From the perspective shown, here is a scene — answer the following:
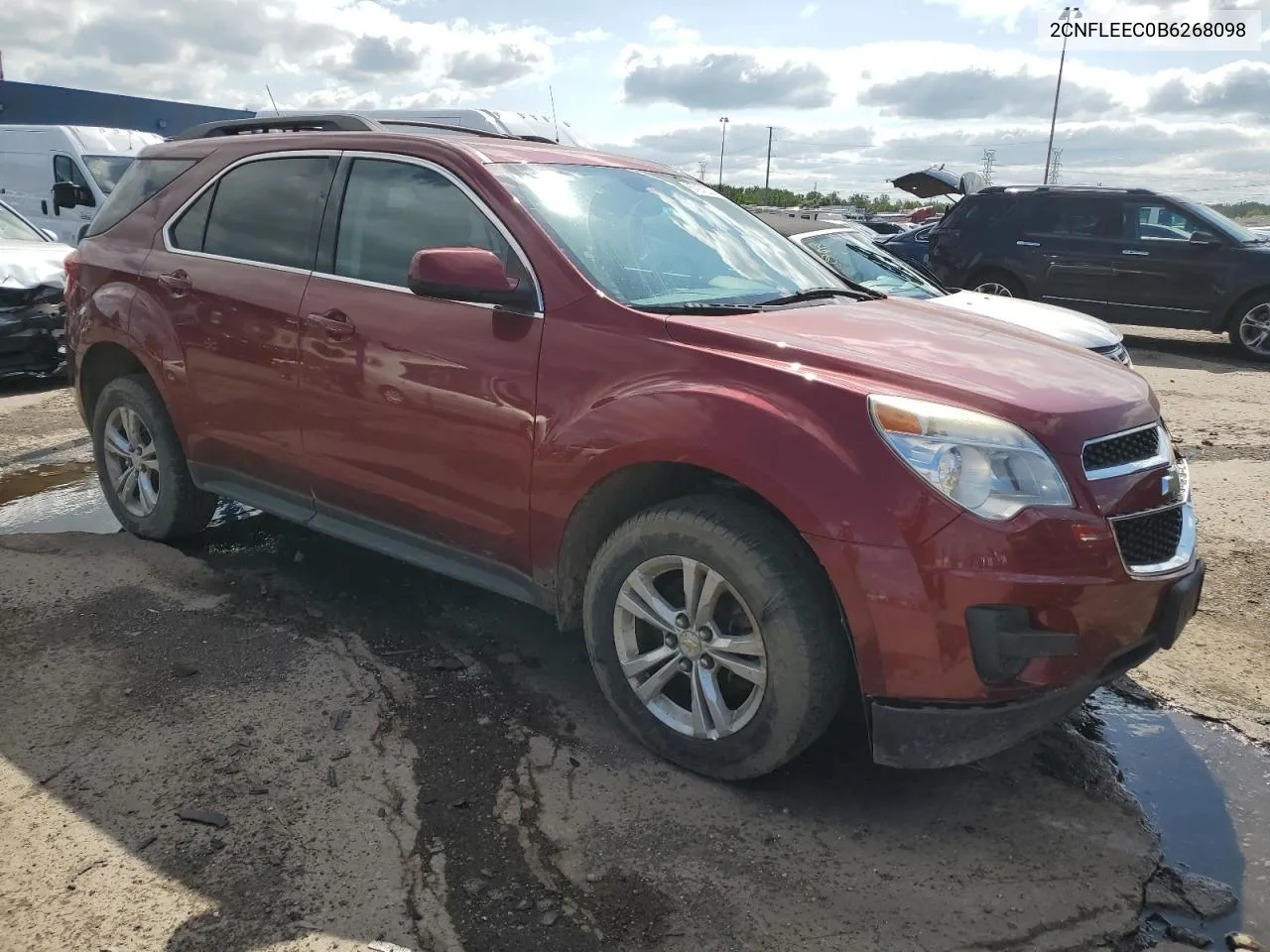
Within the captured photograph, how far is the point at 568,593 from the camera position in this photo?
3262mm

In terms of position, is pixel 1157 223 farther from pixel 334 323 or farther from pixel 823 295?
pixel 334 323

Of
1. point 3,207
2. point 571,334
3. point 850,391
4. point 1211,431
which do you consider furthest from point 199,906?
point 3,207

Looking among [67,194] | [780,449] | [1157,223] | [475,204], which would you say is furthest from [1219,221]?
[67,194]

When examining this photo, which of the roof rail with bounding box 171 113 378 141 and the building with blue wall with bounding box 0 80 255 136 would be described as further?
the building with blue wall with bounding box 0 80 255 136

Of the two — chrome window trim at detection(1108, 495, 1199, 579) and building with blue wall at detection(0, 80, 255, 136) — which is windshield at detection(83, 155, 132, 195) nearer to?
building with blue wall at detection(0, 80, 255, 136)

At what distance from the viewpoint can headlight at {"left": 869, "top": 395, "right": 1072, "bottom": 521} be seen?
99.0 inches

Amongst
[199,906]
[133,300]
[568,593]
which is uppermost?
[133,300]

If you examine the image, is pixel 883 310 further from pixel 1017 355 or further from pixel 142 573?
pixel 142 573

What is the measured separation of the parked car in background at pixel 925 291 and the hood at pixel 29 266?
20.1ft

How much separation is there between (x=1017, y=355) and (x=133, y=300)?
371 centimetres

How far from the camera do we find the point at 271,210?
4129mm

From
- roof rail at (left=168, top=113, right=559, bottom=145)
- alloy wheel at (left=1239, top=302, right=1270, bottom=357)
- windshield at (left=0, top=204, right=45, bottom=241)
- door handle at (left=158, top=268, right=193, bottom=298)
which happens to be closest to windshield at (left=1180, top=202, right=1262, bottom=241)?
alloy wheel at (left=1239, top=302, right=1270, bottom=357)

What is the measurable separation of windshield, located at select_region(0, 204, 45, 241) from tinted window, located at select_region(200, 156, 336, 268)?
6.82 m

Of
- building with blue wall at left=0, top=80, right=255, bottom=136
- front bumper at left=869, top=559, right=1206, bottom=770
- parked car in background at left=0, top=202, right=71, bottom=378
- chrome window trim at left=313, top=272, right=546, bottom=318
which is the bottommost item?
front bumper at left=869, top=559, right=1206, bottom=770
